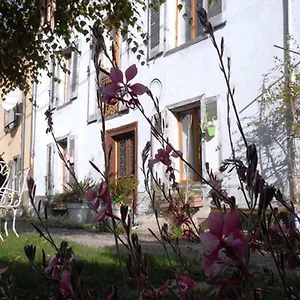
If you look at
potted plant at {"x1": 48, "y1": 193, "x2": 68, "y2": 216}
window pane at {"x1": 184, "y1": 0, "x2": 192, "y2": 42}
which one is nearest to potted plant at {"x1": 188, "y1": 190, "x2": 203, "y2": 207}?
window pane at {"x1": 184, "y1": 0, "x2": 192, "y2": 42}

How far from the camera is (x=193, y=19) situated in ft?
33.2

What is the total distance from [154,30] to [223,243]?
10808 mm

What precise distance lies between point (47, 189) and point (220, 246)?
49.7 feet

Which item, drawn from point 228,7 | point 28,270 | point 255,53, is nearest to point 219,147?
point 255,53

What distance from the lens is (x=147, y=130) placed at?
11062 mm

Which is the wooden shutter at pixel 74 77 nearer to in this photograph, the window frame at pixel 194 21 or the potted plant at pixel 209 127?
the window frame at pixel 194 21

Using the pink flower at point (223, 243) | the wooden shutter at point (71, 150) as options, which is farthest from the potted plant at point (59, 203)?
the pink flower at point (223, 243)

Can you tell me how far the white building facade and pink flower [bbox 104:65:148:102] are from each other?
5850 millimetres

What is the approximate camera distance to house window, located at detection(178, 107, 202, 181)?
9.96 meters

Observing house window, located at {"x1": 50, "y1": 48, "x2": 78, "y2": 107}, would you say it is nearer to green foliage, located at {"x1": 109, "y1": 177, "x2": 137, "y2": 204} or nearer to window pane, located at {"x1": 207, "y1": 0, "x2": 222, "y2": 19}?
green foliage, located at {"x1": 109, "y1": 177, "x2": 137, "y2": 204}

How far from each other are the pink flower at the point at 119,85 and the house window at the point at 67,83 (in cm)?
1316

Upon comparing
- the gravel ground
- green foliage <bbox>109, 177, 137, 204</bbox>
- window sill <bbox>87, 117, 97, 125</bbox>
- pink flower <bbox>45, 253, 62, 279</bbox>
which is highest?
window sill <bbox>87, 117, 97, 125</bbox>

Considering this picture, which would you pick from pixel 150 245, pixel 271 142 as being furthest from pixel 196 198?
pixel 150 245

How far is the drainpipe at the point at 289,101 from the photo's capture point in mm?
7758
